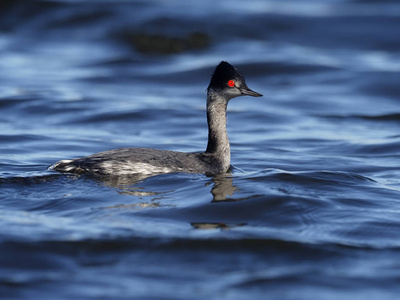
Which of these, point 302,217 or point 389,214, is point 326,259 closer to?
point 302,217

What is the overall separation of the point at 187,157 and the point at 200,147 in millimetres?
2853

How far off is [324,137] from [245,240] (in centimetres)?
671

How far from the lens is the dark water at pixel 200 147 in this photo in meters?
7.02

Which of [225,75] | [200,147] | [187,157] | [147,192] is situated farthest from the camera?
[200,147]

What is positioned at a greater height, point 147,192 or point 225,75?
point 225,75

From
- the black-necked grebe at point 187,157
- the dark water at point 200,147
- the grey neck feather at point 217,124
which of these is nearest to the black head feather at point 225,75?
the black-necked grebe at point 187,157

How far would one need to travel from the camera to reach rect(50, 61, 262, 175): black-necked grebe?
9.62 meters

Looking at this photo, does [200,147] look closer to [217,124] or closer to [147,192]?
[217,124]

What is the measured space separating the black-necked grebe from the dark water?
0.16 m

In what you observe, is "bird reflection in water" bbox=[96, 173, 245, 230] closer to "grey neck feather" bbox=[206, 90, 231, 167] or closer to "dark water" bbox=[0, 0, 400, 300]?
"dark water" bbox=[0, 0, 400, 300]

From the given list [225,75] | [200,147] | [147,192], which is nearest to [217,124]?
[225,75]

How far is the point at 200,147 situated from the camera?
1314cm

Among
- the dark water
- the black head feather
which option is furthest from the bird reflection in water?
the black head feather

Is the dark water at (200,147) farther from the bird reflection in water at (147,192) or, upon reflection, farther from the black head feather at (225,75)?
the black head feather at (225,75)
